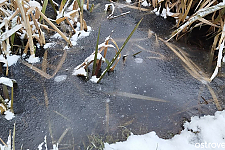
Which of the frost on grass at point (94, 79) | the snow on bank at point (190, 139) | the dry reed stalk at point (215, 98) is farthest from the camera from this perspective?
the frost on grass at point (94, 79)

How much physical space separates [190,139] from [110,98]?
0.47 m

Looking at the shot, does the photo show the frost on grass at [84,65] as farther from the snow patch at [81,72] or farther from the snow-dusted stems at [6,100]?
the snow-dusted stems at [6,100]

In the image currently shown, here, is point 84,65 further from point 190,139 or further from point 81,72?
point 190,139

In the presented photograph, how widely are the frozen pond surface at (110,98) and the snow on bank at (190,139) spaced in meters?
0.04

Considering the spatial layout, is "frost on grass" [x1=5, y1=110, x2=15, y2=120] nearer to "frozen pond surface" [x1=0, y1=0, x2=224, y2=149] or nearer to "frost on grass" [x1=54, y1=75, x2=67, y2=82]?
"frozen pond surface" [x1=0, y1=0, x2=224, y2=149]

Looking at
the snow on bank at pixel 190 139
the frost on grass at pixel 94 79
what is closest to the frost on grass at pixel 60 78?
the frost on grass at pixel 94 79

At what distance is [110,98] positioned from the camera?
1.19 m

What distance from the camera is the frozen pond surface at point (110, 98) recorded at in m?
1.05

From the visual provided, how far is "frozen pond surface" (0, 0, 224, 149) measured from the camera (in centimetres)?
105

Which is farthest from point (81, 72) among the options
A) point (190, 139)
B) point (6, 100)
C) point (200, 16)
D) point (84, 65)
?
point (200, 16)

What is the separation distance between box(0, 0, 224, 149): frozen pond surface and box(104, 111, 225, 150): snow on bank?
0.15 ft

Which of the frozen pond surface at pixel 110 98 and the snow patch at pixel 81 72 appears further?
the snow patch at pixel 81 72

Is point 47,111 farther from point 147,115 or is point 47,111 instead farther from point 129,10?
point 129,10

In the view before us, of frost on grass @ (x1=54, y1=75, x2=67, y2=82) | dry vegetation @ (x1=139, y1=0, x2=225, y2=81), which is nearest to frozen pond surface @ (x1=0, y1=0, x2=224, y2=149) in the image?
frost on grass @ (x1=54, y1=75, x2=67, y2=82)
